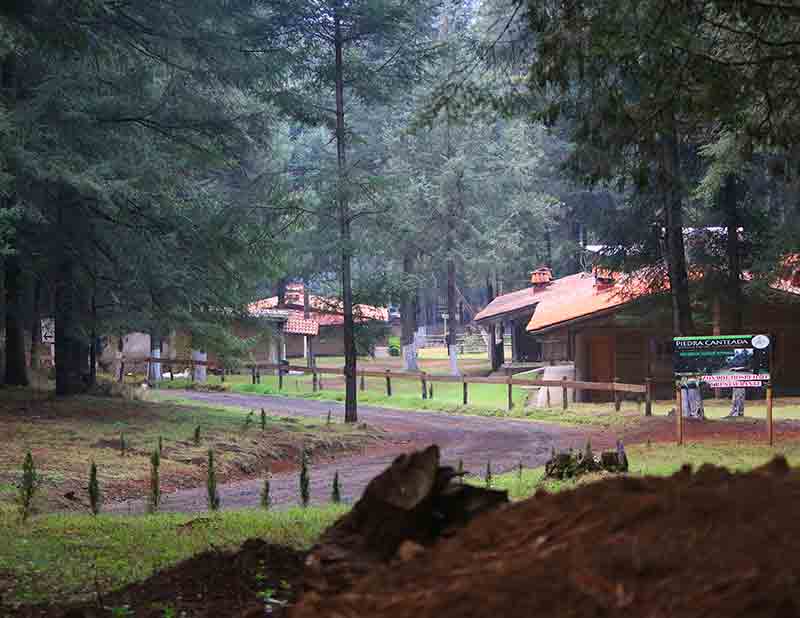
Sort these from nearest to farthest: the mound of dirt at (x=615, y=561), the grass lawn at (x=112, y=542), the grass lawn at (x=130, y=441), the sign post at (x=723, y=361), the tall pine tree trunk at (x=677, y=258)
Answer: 1. the mound of dirt at (x=615, y=561)
2. the grass lawn at (x=112, y=542)
3. the grass lawn at (x=130, y=441)
4. the sign post at (x=723, y=361)
5. the tall pine tree trunk at (x=677, y=258)

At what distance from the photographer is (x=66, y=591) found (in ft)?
22.1

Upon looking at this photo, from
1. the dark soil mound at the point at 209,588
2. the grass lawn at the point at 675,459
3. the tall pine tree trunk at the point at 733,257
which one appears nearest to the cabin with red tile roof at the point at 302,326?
the tall pine tree trunk at the point at 733,257

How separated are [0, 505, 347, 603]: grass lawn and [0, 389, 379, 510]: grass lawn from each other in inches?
133

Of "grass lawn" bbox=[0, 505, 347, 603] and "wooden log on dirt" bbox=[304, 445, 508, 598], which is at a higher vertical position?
"wooden log on dirt" bbox=[304, 445, 508, 598]

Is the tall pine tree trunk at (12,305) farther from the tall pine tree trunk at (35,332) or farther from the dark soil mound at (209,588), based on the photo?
the dark soil mound at (209,588)

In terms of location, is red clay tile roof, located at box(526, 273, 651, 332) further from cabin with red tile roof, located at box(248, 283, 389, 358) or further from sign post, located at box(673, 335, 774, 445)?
cabin with red tile roof, located at box(248, 283, 389, 358)

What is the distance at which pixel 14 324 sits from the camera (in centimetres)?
2514

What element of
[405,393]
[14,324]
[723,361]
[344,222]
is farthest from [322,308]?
[723,361]

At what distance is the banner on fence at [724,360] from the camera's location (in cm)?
1927

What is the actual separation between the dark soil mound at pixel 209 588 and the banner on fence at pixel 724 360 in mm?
14645

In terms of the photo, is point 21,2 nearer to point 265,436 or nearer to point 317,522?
point 317,522

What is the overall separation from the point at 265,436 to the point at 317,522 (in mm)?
12331

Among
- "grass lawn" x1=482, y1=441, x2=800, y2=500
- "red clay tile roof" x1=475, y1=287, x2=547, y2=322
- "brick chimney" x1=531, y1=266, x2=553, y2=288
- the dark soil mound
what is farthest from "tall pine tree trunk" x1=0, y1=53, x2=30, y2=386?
"brick chimney" x1=531, y1=266, x2=553, y2=288

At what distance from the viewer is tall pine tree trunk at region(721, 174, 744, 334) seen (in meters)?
28.2
